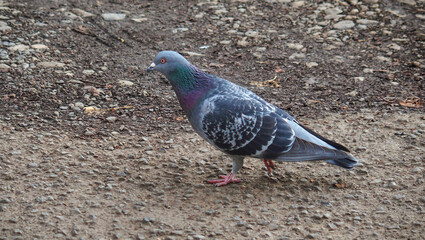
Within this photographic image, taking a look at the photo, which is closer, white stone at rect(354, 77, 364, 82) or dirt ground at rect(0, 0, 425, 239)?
dirt ground at rect(0, 0, 425, 239)

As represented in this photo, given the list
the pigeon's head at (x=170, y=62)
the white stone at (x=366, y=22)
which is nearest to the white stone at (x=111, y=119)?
the pigeon's head at (x=170, y=62)

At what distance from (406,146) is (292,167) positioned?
3.60ft

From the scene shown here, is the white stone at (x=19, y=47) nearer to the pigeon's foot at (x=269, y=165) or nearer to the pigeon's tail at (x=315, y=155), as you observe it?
the pigeon's foot at (x=269, y=165)

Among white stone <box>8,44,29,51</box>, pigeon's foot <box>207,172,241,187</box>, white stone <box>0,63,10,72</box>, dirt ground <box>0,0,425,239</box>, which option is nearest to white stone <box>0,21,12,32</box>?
dirt ground <box>0,0,425,239</box>

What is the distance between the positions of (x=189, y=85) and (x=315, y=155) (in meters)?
1.14

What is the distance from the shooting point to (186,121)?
570 cm

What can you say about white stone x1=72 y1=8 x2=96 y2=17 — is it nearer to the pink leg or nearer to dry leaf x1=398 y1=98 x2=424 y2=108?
the pink leg

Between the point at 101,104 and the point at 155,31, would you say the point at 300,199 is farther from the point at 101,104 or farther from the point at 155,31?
the point at 155,31

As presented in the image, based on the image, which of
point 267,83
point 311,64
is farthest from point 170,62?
point 311,64

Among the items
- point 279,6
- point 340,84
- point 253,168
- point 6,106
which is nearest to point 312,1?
point 279,6

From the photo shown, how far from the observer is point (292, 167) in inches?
195

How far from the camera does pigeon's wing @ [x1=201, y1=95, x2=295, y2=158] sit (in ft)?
14.6

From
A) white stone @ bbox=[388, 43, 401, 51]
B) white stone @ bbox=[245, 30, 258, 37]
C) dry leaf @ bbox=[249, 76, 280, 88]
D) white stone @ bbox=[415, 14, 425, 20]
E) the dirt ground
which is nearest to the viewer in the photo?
the dirt ground

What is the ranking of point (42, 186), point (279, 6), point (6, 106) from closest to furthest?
point (42, 186) → point (6, 106) → point (279, 6)
